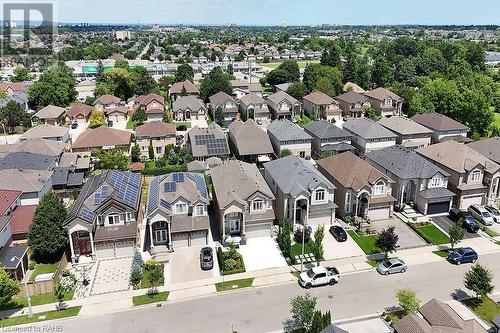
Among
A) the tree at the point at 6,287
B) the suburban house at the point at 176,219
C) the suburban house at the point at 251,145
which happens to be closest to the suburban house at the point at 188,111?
the suburban house at the point at 251,145

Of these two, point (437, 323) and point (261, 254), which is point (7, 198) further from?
point (437, 323)

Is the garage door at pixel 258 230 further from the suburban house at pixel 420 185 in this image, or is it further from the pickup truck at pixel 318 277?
the suburban house at pixel 420 185

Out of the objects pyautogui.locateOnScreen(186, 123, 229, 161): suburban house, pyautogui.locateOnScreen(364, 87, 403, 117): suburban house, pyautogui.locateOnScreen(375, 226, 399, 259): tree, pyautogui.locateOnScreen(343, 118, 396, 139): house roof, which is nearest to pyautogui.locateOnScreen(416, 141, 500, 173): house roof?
pyautogui.locateOnScreen(343, 118, 396, 139): house roof

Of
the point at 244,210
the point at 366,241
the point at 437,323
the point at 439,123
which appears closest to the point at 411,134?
the point at 439,123

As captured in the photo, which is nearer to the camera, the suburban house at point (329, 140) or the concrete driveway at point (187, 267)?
the concrete driveway at point (187, 267)

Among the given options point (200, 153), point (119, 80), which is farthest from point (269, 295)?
point (119, 80)

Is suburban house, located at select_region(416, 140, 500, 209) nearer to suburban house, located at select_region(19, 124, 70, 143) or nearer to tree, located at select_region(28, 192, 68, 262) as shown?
tree, located at select_region(28, 192, 68, 262)
